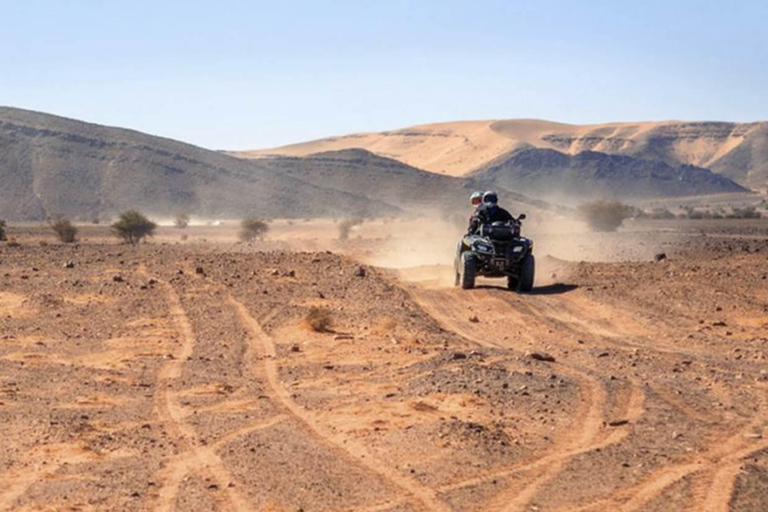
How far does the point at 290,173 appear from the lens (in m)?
132

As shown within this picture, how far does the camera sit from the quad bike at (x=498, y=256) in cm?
2495

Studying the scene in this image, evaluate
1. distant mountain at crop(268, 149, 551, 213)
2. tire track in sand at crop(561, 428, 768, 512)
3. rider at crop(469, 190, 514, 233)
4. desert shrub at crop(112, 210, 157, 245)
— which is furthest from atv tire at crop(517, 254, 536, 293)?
distant mountain at crop(268, 149, 551, 213)

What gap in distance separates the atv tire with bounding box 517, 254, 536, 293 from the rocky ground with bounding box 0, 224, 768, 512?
953 millimetres

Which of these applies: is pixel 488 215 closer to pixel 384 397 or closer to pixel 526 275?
pixel 526 275

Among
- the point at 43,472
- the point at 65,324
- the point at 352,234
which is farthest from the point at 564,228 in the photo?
the point at 43,472

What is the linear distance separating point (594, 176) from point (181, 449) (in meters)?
149

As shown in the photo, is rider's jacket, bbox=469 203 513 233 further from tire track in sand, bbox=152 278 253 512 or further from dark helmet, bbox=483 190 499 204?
tire track in sand, bbox=152 278 253 512

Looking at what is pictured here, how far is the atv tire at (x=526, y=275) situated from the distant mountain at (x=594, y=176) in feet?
398

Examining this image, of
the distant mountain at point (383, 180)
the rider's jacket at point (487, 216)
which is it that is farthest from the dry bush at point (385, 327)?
the distant mountain at point (383, 180)

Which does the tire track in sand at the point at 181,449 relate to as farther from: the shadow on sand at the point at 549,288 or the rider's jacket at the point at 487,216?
the rider's jacket at the point at 487,216

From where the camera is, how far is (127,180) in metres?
109

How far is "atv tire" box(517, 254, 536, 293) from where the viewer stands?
25000 millimetres

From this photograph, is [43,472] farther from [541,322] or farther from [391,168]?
[391,168]

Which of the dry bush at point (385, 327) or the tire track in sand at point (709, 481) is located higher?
the tire track in sand at point (709, 481)
